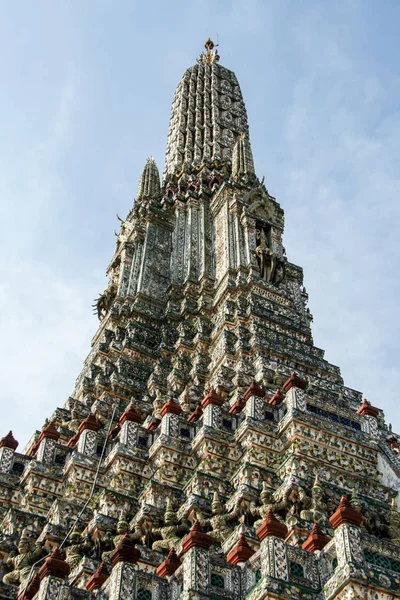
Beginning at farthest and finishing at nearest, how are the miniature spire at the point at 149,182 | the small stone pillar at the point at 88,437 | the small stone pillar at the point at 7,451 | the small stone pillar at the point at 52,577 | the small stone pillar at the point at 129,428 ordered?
the miniature spire at the point at 149,182 < the small stone pillar at the point at 7,451 < the small stone pillar at the point at 88,437 < the small stone pillar at the point at 129,428 < the small stone pillar at the point at 52,577

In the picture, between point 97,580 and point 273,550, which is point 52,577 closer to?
point 97,580

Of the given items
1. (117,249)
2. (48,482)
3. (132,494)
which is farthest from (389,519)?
(117,249)

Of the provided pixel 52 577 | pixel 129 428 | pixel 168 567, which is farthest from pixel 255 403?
pixel 52 577

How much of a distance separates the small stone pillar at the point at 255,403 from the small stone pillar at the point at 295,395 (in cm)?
57

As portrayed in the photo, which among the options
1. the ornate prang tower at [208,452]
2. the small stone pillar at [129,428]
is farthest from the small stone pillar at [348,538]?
the small stone pillar at [129,428]

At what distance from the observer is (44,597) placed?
43.6ft

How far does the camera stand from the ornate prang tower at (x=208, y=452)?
12.6 m

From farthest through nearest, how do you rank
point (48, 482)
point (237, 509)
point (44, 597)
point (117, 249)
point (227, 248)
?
point (117, 249) → point (227, 248) → point (48, 482) → point (237, 509) → point (44, 597)

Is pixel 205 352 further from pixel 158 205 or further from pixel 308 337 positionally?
pixel 158 205

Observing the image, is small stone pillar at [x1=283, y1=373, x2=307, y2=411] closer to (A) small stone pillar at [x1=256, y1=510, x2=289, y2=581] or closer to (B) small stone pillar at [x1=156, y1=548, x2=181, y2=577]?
(B) small stone pillar at [x1=156, y1=548, x2=181, y2=577]

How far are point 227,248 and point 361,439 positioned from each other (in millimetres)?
12982

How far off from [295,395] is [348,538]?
281 inches

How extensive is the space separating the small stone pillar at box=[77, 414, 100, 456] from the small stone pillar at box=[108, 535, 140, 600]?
7.54 m

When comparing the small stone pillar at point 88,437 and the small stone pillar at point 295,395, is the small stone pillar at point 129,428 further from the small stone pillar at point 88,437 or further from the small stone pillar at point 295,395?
the small stone pillar at point 295,395
